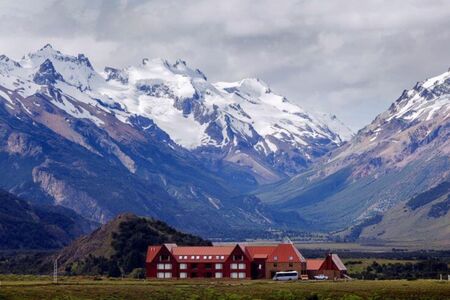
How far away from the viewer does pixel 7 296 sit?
14950 centimetres

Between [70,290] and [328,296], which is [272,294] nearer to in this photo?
[328,296]

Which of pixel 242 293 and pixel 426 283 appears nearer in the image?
pixel 242 293

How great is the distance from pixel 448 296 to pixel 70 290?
57214 millimetres

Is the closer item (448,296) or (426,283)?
(448,296)

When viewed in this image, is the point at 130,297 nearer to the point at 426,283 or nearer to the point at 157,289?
the point at 157,289

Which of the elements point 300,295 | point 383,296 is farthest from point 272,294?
point 383,296

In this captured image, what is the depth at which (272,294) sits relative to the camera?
6363 inches

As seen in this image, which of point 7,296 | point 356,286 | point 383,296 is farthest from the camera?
point 356,286

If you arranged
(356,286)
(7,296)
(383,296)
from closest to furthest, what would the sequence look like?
(7,296) < (383,296) < (356,286)

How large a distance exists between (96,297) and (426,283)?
57.4m

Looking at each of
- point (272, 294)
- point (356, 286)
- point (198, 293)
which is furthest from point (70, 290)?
point (356, 286)

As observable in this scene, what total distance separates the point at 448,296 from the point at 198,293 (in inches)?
1498

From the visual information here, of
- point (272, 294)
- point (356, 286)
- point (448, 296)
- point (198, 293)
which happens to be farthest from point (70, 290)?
point (448, 296)

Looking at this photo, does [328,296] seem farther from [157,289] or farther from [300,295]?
[157,289]
